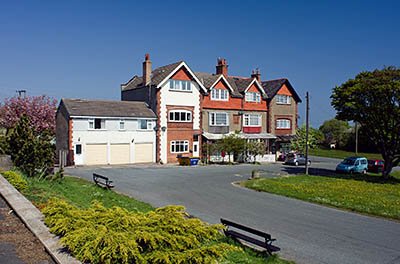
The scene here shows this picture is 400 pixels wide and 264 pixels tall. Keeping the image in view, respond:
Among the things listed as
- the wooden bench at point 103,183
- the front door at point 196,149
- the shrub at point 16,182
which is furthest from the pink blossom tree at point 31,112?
the shrub at point 16,182

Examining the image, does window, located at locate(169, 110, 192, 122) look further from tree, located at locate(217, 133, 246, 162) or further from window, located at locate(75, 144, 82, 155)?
window, located at locate(75, 144, 82, 155)

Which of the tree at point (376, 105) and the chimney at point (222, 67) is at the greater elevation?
the chimney at point (222, 67)

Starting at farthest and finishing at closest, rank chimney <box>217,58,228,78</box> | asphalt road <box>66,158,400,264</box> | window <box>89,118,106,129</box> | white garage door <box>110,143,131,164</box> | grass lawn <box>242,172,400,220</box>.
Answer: chimney <box>217,58,228,78</box> → white garage door <box>110,143,131,164</box> → window <box>89,118,106,129</box> → grass lawn <box>242,172,400,220</box> → asphalt road <box>66,158,400,264</box>

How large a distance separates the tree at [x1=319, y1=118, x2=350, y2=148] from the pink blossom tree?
183ft

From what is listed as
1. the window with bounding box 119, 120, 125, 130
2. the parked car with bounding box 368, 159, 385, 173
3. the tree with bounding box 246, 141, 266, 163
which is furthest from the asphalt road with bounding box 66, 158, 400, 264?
the parked car with bounding box 368, 159, 385, 173

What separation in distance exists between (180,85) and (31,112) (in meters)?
20.8

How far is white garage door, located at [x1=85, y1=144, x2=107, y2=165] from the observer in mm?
34056

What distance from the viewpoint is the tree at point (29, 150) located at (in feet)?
55.6

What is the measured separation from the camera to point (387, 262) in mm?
10570

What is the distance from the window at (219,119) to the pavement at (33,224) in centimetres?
3291

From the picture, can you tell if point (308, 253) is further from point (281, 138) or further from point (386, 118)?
point (281, 138)

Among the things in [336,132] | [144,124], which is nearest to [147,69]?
[144,124]

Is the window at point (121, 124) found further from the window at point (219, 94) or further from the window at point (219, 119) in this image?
the window at point (219, 94)

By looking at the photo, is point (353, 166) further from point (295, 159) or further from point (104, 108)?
point (104, 108)
